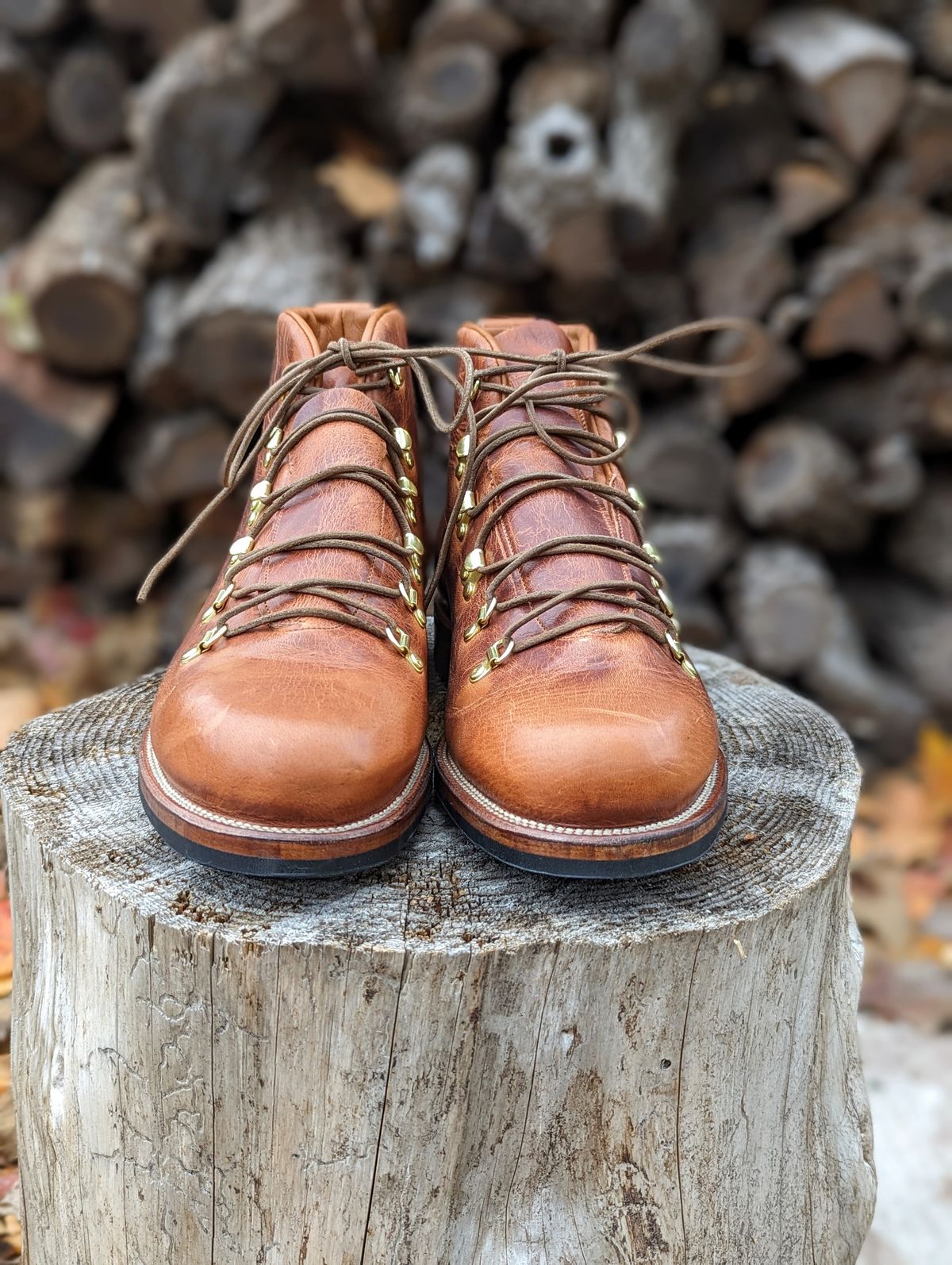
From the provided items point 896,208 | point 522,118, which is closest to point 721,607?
point 896,208

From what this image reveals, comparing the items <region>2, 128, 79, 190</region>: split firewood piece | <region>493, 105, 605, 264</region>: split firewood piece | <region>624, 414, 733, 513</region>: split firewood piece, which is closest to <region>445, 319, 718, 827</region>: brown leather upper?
<region>493, 105, 605, 264</region>: split firewood piece

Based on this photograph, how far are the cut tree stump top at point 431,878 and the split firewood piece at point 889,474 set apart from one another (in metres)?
1.73

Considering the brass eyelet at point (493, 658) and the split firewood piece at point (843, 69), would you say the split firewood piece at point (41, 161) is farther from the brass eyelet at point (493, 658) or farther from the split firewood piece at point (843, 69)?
the brass eyelet at point (493, 658)

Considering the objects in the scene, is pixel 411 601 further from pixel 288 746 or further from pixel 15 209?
pixel 15 209

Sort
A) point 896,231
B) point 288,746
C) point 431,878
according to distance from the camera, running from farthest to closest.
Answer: point 896,231 → point 431,878 → point 288,746

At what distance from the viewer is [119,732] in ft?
4.82

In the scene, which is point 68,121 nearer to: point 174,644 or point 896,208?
point 174,644

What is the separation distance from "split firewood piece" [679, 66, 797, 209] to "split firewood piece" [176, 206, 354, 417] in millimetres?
938

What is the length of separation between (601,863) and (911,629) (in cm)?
249

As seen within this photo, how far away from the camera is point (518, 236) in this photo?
2.55m

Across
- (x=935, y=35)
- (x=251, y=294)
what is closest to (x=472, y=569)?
(x=251, y=294)

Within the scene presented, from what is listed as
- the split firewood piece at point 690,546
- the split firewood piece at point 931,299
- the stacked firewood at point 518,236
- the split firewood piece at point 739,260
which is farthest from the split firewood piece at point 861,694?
the split firewood piece at point 739,260

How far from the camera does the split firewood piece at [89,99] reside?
2.73 metres

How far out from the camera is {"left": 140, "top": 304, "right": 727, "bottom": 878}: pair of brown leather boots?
1.06 metres
